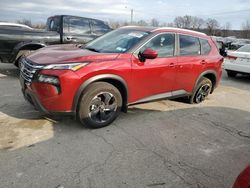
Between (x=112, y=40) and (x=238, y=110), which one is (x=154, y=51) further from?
(x=238, y=110)

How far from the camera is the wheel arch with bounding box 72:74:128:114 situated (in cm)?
425

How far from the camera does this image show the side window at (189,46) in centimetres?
562

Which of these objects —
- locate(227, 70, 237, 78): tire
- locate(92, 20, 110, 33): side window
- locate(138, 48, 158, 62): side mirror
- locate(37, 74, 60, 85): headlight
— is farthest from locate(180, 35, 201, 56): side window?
locate(227, 70, 237, 78): tire

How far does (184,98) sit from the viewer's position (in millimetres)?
6465

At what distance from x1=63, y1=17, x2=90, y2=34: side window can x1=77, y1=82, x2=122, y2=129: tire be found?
4.98 m

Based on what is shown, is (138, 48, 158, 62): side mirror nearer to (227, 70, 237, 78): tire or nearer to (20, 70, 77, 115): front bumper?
(20, 70, 77, 115): front bumper

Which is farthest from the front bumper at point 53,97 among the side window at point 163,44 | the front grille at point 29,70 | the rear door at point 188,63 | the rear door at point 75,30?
the rear door at point 75,30

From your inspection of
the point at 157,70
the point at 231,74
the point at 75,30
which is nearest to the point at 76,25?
the point at 75,30

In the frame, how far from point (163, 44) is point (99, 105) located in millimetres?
1724

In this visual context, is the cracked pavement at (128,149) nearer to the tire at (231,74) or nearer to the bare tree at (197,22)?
the tire at (231,74)

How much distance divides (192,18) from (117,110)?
246ft

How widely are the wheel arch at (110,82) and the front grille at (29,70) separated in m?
0.68

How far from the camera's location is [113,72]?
4520mm

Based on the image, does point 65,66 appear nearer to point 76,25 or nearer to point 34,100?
point 34,100
